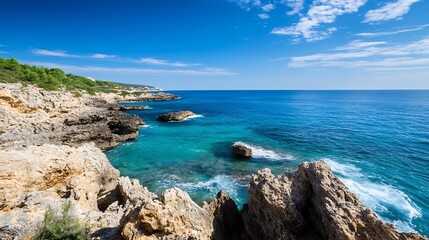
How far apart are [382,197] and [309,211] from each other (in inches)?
576

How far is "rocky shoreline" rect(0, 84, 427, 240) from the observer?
956 centimetres

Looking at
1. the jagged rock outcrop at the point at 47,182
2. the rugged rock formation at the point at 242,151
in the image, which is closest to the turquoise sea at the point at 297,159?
the rugged rock formation at the point at 242,151

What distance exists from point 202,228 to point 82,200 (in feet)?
29.6

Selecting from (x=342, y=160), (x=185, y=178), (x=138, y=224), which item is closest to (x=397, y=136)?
(x=342, y=160)

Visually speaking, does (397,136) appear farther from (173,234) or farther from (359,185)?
(173,234)

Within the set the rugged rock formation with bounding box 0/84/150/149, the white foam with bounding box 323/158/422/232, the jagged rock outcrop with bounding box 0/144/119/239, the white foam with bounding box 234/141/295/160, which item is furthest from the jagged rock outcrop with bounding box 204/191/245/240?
the rugged rock formation with bounding box 0/84/150/149

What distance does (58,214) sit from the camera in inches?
466

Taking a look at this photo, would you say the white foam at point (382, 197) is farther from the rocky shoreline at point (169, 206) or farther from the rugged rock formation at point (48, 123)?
the rugged rock formation at point (48, 123)

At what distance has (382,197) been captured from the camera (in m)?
21.9

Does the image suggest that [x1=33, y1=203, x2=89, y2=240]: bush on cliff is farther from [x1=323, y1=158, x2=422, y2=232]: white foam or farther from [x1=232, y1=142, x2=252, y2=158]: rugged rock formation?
[x1=232, y1=142, x2=252, y2=158]: rugged rock formation

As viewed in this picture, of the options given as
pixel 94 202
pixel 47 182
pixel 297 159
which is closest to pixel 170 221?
pixel 94 202

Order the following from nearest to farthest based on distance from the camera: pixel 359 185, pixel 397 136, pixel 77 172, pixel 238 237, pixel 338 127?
pixel 238 237, pixel 77 172, pixel 359 185, pixel 397 136, pixel 338 127

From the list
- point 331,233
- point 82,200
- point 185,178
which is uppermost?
point 331,233

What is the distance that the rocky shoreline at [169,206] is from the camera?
9.56m
